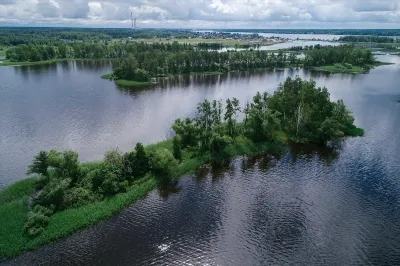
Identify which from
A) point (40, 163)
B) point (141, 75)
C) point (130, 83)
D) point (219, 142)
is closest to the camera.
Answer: point (40, 163)

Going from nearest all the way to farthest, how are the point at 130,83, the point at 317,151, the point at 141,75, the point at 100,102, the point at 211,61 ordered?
1. the point at 317,151
2. the point at 100,102
3. the point at 130,83
4. the point at 141,75
5. the point at 211,61

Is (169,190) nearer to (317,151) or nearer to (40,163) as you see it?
(40,163)

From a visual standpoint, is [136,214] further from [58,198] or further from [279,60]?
[279,60]

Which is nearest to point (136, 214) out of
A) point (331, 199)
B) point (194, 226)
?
point (194, 226)

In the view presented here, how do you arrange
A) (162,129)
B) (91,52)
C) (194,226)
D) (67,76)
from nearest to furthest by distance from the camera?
(194,226)
(162,129)
(67,76)
(91,52)

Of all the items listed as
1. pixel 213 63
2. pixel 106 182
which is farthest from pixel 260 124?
pixel 213 63
